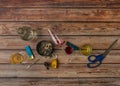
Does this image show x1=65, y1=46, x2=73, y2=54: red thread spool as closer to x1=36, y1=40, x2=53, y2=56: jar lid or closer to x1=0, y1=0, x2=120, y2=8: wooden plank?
x1=36, y1=40, x2=53, y2=56: jar lid

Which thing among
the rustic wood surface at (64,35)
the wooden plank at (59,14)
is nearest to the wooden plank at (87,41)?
the rustic wood surface at (64,35)

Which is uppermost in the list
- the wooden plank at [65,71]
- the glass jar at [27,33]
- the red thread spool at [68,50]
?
the glass jar at [27,33]

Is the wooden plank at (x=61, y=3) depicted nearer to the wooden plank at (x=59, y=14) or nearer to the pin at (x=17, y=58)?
the wooden plank at (x=59, y=14)

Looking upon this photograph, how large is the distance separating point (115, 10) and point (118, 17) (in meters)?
0.04

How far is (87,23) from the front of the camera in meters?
1.56

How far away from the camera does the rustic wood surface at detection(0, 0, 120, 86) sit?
1.55m

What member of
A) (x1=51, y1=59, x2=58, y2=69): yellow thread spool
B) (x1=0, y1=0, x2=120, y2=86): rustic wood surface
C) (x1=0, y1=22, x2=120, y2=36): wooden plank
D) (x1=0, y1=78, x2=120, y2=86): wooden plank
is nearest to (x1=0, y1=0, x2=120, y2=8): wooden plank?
(x1=0, y1=0, x2=120, y2=86): rustic wood surface

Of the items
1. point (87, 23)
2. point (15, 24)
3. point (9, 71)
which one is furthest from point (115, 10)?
point (9, 71)

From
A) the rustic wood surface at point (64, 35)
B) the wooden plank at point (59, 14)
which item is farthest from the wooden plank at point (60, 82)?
the wooden plank at point (59, 14)

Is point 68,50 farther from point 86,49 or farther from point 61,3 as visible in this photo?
point 61,3

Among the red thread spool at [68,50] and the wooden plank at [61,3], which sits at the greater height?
the wooden plank at [61,3]

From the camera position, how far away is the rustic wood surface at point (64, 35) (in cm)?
155

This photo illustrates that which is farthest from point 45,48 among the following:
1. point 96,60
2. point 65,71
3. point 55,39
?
point 96,60

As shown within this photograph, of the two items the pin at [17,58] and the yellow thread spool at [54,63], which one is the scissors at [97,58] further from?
the pin at [17,58]
